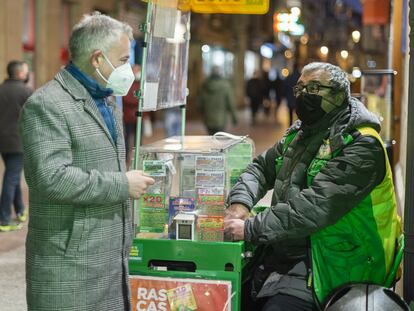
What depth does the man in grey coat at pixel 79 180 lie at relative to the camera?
3.11 metres

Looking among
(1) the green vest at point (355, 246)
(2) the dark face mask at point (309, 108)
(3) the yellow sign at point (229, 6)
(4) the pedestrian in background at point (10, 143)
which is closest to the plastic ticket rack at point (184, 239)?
(1) the green vest at point (355, 246)

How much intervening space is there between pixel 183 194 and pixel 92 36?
4.43 ft

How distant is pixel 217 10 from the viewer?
620cm

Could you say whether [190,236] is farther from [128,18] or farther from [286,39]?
[286,39]

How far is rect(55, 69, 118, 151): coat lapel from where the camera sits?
10.6 ft

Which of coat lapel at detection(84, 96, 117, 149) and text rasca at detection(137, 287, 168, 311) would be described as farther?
text rasca at detection(137, 287, 168, 311)

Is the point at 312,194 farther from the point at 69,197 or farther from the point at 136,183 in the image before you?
the point at 69,197

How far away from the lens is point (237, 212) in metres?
4.17

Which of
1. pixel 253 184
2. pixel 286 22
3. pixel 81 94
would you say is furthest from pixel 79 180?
pixel 286 22

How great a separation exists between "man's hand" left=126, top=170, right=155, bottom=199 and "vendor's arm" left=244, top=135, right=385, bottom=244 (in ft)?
2.56

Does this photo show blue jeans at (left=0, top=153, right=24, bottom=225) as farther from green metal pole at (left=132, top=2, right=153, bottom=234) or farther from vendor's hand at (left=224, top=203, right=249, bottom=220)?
vendor's hand at (left=224, top=203, right=249, bottom=220)

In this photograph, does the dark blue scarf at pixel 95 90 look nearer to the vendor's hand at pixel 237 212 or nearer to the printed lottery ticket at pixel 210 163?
the printed lottery ticket at pixel 210 163

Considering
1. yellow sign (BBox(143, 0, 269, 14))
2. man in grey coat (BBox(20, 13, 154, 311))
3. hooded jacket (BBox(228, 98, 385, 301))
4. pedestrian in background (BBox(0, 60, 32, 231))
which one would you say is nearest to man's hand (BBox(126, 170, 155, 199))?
Answer: man in grey coat (BBox(20, 13, 154, 311))

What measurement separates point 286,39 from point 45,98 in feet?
170
